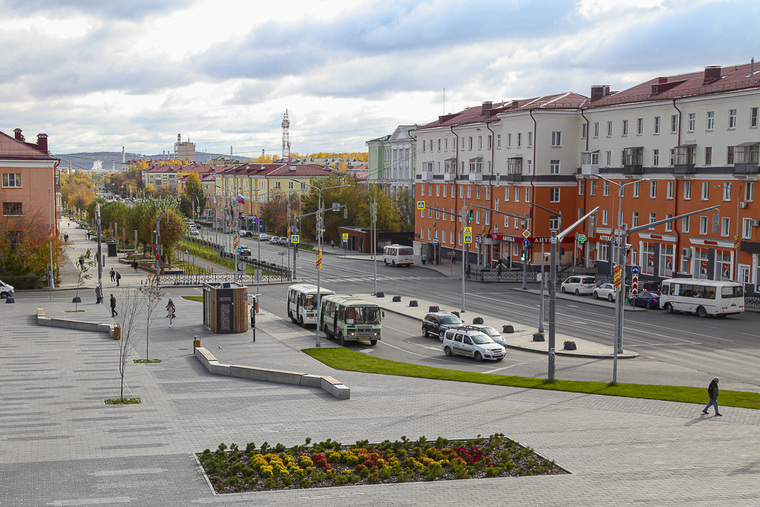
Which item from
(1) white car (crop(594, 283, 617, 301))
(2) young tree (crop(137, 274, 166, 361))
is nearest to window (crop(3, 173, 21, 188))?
(2) young tree (crop(137, 274, 166, 361))

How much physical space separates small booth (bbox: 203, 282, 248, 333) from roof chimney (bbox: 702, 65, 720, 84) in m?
42.0

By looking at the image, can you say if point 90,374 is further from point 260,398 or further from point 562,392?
point 562,392

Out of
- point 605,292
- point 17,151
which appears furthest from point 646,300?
point 17,151

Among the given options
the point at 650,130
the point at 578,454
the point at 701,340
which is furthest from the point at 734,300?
the point at 578,454

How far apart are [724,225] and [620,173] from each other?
13.3 m

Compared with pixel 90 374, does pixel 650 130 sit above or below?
above

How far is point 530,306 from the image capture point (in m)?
54.1

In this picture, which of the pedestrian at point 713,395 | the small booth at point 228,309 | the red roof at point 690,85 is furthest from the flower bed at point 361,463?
the red roof at point 690,85

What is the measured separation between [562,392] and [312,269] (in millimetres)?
55029

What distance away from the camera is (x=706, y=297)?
159ft

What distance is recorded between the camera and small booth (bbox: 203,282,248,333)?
40.6m

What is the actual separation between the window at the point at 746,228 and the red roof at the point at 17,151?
183 ft

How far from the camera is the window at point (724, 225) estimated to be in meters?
55.7

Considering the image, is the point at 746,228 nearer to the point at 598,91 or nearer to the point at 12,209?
the point at 598,91
